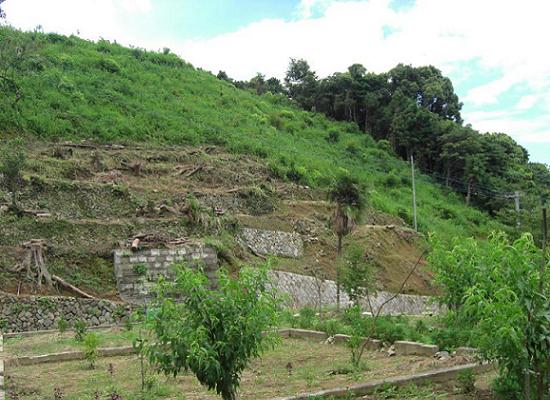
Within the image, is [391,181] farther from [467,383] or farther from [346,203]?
[467,383]

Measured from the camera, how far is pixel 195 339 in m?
5.95

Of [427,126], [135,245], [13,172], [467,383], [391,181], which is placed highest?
[427,126]

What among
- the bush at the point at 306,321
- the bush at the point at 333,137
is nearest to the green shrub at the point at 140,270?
the bush at the point at 306,321

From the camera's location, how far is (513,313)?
5.66 m

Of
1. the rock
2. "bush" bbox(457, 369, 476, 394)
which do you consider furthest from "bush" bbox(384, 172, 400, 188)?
"bush" bbox(457, 369, 476, 394)

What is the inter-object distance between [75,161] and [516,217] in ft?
75.8

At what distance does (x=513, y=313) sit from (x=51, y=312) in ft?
48.8

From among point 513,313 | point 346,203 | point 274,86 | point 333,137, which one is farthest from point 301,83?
point 513,313

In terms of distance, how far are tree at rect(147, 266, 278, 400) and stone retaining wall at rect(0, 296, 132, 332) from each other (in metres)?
12.2

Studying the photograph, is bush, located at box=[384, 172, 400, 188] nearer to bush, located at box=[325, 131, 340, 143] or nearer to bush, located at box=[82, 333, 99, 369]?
bush, located at box=[325, 131, 340, 143]

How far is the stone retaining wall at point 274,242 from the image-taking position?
2536 centimetres

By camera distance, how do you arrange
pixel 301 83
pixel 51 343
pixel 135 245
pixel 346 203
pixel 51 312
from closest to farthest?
pixel 51 343, pixel 51 312, pixel 135 245, pixel 346 203, pixel 301 83

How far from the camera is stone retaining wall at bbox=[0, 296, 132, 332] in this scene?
17.1m

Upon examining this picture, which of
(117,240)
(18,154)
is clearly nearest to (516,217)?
(117,240)
